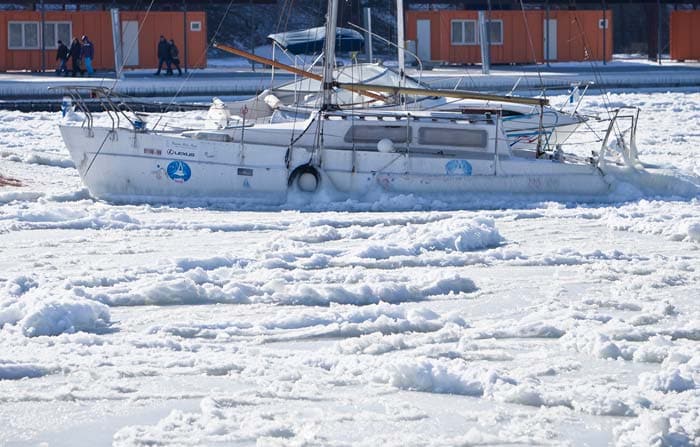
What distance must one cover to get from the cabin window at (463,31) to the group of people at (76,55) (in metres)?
12.6

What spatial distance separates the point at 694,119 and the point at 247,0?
2095 centimetres

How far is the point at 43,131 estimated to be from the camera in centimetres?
2608

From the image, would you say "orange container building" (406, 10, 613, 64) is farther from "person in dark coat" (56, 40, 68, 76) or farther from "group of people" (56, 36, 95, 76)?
"person in dark coat" (56, 40, 68, 76)

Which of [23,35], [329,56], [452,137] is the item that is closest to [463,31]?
[23,35]

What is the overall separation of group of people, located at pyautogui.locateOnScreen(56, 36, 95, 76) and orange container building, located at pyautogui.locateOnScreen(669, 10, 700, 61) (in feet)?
72.0

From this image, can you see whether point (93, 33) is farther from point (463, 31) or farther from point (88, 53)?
point (463, 31)

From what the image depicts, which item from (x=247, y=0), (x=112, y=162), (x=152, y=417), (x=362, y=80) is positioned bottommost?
(x=152, y=417)

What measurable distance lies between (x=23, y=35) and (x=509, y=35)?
16.3 meters

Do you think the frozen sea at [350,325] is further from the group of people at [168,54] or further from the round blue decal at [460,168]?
the group of people at [168,54]

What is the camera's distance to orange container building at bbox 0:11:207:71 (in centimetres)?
3972

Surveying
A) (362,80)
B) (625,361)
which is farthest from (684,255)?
(362,80)

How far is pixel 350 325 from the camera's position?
9.73 m

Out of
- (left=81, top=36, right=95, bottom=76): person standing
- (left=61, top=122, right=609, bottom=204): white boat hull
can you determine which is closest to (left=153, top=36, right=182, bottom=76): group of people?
(left=81, top=36, right=95, bottom=76): person standing

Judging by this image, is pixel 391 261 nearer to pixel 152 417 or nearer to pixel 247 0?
pixel 152 417
